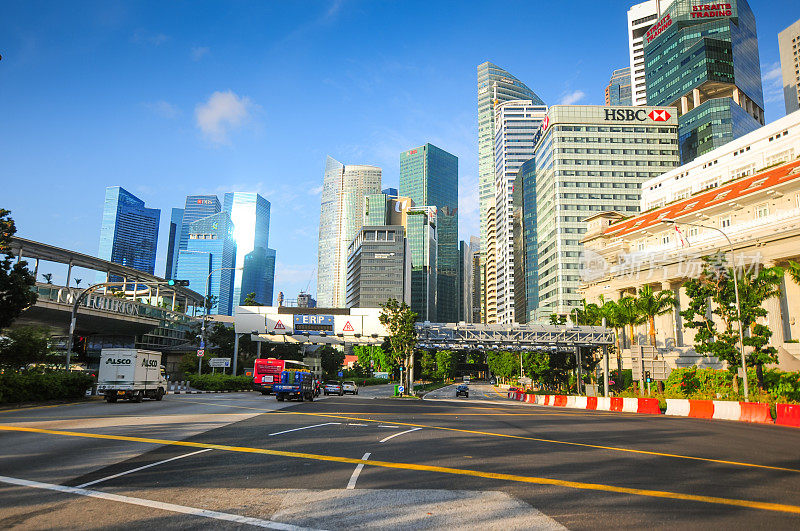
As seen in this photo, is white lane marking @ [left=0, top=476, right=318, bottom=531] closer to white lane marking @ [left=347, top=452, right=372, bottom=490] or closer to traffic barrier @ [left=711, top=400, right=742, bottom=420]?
white lane marking @ [left=347, top=452, right=372, bottom=490]

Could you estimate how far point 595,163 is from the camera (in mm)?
130125

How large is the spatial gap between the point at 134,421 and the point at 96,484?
36.7ft

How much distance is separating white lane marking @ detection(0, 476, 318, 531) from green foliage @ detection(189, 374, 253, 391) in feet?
132

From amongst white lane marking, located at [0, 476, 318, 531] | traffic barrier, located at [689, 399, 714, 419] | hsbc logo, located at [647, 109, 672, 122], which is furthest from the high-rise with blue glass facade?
white lane marking, located at [0, 476, 318, 531]

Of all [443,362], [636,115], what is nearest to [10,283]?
[443,362]

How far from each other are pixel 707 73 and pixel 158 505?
173782mm

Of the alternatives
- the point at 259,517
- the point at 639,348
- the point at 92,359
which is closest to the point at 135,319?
the point at 92,359

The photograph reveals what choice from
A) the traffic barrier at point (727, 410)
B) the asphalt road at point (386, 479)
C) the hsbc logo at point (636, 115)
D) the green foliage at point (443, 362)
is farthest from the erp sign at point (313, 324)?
the hsbc logo at point (636, 115)

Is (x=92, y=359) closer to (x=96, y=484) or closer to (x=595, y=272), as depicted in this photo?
(x=595, y=272)

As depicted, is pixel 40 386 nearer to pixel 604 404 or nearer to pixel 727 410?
pixel 604 404

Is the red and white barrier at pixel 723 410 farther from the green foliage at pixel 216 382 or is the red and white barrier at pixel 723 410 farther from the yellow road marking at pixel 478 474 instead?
the green foliage at pixel 216 382

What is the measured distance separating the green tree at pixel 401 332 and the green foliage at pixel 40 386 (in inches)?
1305

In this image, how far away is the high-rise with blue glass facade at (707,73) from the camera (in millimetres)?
141500

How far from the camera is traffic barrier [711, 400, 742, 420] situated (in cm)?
2625
